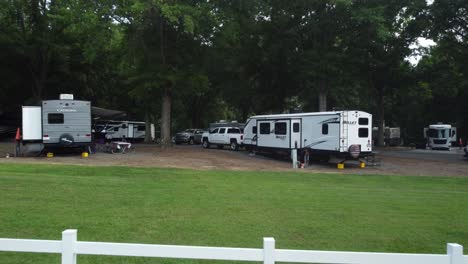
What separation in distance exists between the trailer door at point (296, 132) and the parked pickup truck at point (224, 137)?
8034mm

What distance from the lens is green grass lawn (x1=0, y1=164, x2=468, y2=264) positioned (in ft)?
23.8

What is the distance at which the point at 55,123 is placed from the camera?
23.4m

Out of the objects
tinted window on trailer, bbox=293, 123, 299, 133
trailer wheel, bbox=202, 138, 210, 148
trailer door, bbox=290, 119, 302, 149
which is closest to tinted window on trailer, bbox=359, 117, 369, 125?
trailer door, bbox=290, 119, 302, 149

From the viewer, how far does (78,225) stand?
7.88 metres

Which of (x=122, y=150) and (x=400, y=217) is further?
(x=122, y=150)

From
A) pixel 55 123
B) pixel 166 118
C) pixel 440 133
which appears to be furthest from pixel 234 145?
pixel 440 133

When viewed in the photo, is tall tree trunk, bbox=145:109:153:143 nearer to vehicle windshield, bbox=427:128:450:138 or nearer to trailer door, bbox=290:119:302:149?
trailer door, bbox=290:119:302:149

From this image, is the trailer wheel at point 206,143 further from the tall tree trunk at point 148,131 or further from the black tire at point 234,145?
the tall tree trunk at point 148,131

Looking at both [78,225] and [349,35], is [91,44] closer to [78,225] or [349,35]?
[349,35]

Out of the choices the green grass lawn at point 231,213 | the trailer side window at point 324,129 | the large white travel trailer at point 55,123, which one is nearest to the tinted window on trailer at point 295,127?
the trailer side window at point 324,129

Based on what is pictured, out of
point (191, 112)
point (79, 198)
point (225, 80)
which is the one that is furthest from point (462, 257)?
point (191, 112)

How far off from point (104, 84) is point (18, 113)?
8.65m

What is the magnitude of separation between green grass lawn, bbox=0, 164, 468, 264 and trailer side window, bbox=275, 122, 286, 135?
10.3 m

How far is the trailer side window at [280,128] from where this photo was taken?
83.3 feet
